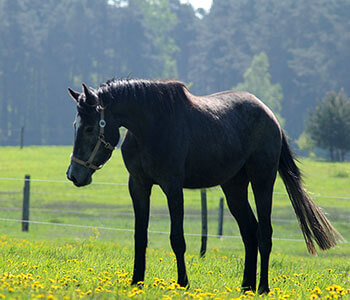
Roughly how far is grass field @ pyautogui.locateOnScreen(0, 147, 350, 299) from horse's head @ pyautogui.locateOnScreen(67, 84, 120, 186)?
1.04 m

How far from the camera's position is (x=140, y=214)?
6484mm

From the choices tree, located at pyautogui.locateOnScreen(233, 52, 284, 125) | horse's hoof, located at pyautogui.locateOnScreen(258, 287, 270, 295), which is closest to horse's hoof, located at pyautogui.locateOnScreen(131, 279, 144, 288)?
horse's hoof, located at pyautogui.locateOnScreen(258, 287, 270, 295)

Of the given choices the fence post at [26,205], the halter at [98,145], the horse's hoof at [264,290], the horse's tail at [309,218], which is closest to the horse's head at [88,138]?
the halter at [98,145]

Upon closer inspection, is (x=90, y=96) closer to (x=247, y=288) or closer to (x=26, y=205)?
(x=247, y=288)

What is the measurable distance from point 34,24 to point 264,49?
113ft

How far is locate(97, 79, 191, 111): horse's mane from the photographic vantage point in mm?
6230

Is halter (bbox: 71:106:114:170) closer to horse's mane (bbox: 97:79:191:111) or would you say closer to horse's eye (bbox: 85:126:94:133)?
horse's eye (bbox: 85:126:94:133)

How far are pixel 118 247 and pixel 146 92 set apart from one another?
5.52m

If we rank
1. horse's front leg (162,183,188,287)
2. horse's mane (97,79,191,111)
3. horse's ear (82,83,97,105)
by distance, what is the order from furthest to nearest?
horse's mane (97,79,191,111)
horse's front leg (162,183,188,287)
horse's ear (82,83,97,105)

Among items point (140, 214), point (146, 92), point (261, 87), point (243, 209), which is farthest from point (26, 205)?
point (261, 87)

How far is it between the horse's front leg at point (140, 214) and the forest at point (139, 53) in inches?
2675

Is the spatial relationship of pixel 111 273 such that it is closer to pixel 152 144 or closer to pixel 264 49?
pixel 152 144

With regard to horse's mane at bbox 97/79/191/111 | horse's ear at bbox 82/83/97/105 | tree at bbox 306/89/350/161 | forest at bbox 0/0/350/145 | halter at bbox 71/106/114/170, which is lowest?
halter at bbox 71/106/114/170

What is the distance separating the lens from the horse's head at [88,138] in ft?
19.4
